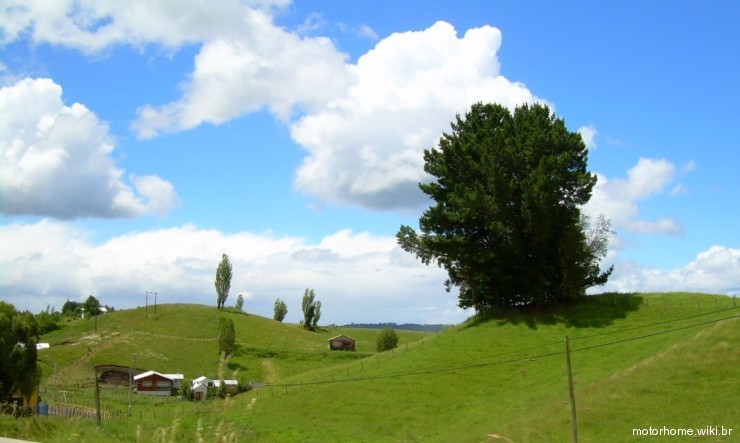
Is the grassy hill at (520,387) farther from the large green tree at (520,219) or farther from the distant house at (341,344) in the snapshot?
the distant house at (341,344)

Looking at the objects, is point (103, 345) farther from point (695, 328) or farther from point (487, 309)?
point (695, 328)

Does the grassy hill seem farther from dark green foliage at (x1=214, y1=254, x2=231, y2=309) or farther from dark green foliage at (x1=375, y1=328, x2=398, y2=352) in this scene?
dark green foliage at (x1=214, y1=254, x2=231, y2=309)

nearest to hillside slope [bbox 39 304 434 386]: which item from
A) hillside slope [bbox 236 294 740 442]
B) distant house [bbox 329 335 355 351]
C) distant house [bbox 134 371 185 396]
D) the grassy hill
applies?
distant house [bbox 329 335 355 351]

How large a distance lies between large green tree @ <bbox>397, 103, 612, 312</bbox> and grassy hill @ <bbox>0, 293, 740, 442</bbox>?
3283 mm

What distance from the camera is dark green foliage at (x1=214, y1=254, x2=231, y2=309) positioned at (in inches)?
5743

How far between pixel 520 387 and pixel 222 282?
116 meters

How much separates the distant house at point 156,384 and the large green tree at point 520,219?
4405 cm

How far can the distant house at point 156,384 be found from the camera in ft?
283

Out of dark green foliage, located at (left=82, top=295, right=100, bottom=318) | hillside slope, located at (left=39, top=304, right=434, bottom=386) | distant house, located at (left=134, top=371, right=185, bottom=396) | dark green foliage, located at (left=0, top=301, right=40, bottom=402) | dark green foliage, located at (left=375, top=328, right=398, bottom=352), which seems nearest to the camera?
dark green foliage, located at (left=0, top=301, right=40, bottom=402)

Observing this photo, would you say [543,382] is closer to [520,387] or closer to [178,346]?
[520,387]

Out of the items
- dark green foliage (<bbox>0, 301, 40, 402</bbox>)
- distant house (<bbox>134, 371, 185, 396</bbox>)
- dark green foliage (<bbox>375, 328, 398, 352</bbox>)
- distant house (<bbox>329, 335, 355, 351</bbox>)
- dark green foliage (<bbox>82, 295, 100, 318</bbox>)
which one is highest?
dark green foliage (<bbox>82, 295, 100, 318</bbox>)

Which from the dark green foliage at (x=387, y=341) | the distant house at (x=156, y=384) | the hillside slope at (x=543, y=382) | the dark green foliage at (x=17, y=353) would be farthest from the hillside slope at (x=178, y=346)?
the dark green foliage at (x=17, y=353)

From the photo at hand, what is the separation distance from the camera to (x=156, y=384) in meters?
86.9

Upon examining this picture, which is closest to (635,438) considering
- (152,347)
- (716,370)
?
(716,370)
